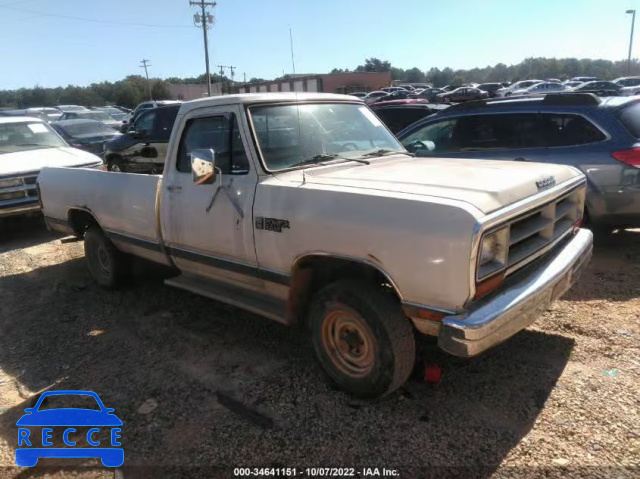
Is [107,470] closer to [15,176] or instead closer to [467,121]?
[467,121]

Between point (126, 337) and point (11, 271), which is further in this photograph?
point (11, 271)

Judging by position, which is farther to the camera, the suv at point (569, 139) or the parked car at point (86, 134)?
the parked car at point (86, 134)

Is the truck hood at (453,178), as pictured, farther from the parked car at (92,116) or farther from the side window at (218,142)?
the parked car at (92,116)

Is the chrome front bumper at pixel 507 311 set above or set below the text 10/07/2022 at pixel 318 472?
above

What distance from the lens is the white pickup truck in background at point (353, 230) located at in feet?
8.37

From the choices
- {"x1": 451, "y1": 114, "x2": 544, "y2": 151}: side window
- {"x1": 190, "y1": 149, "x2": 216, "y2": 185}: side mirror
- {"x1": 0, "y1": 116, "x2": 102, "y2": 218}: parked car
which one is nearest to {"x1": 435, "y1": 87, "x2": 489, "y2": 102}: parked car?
{"x1": 451, "y1": 114, "x2": 544, "y2": 151}: side window

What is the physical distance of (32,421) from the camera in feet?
10.5

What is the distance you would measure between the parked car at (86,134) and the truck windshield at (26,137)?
187 inches

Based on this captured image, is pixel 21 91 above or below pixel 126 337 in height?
above

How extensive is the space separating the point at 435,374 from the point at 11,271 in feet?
18.7

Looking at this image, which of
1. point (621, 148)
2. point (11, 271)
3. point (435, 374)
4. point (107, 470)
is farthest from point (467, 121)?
point (11, 271)

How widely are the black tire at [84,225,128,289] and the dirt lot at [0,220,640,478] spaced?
0.50m

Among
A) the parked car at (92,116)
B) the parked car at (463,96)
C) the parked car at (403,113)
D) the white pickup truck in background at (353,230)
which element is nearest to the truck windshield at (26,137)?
the white pickup truck in background at (353,230)

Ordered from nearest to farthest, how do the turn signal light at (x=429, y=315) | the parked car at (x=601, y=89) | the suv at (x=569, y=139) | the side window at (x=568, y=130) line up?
the turn signal light at (x=429, y=315)
the suv at (x=569, y=139)
the side window at (x=568, y=130)
the parked car at (x=601, y=89)
